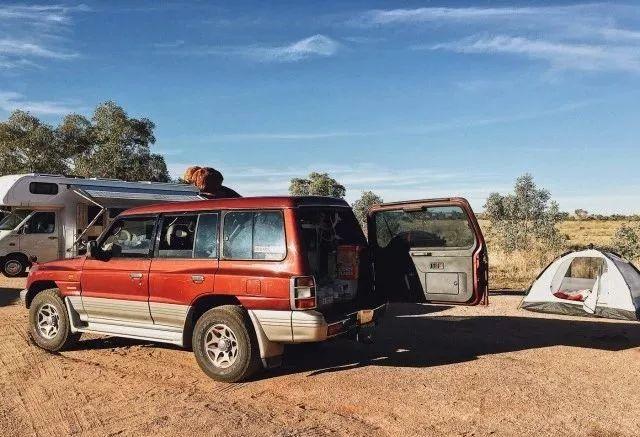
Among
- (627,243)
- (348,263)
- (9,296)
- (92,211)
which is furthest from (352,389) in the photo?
(627,243)

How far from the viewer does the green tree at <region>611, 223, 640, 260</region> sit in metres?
18.2

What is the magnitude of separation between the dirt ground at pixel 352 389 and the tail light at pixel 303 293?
0.93 meters

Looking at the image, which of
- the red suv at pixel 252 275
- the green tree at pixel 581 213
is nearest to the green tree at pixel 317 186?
the red suv at pixel 252 275

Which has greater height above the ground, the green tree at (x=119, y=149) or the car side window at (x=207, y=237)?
the green tree at (x=119, y=149)

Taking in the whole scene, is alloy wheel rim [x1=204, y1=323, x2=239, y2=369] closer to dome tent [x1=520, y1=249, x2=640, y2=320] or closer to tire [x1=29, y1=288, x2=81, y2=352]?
tire [x1=29, y1=288, x2=81, y2=352]

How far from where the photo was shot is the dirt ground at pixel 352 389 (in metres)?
4.76

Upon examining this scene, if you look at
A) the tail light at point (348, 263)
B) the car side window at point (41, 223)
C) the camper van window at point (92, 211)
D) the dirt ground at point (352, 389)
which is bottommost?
the dirt ground at point (352, 389)

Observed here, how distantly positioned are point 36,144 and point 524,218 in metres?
27.4

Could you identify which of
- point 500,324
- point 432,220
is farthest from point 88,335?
point 500,324

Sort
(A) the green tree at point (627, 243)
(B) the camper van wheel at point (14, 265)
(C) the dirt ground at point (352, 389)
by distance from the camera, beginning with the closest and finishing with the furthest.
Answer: (C) the dirt ground at point (352, 389) < (B) the camper van wheel at point (14, 265) < (A) the green tree at point (627, 243)

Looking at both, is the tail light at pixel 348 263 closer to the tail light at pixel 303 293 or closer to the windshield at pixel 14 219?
the tail light at pixel 303 293

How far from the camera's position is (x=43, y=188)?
1555 centimetres

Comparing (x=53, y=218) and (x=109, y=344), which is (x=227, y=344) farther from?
(x=53, y=218)

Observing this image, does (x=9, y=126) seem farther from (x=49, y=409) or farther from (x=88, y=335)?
(x=49, y=409)
